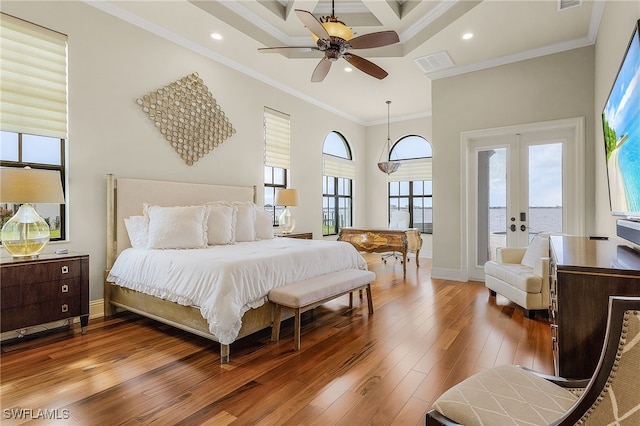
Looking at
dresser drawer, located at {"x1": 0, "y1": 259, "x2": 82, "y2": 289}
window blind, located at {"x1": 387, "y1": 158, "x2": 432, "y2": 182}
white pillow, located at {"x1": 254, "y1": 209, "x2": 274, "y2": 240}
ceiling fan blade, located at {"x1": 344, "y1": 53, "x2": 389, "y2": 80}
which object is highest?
ceiling fan blade, located at {"x1": 344, "y1": 53, "x2": 389, "y2": 80}

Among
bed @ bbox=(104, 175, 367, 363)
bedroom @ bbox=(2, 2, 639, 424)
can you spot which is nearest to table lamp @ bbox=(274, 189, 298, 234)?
bedroom @ bbox=(2, 2, 639, 424)

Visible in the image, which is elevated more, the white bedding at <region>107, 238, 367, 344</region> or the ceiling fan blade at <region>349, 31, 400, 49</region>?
the ceiling fan blade at <region>349, 31, 400, 49</region>

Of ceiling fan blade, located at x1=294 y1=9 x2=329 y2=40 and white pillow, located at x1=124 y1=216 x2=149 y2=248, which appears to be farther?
white pillow, located at x1=124 y1=216 x2=149 y2=248

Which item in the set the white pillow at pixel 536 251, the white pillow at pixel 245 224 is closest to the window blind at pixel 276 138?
the white pillow at pixel 245 224

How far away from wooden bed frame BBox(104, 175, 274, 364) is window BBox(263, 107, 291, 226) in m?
0.97

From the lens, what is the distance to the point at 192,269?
268 centimetres

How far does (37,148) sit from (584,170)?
615 centimetres

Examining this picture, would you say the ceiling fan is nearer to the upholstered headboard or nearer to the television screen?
the television screen

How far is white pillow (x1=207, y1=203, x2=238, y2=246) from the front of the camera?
382 centimetres

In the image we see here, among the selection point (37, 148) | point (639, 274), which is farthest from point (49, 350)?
point (639, 274)

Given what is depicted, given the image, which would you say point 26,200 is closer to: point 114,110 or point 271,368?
point 114,110

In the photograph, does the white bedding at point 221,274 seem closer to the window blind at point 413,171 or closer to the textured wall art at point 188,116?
the textured wall art at point 188,116

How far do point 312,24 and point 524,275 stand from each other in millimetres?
3259

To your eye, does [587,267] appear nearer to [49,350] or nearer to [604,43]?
[604,43]
